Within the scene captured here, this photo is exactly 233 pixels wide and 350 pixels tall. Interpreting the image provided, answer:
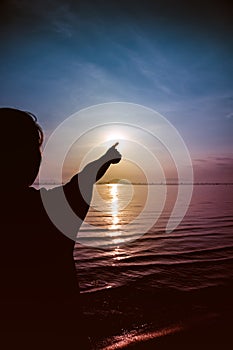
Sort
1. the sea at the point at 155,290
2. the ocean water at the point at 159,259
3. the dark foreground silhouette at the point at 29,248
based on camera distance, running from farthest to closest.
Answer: the ocean water at the point at 159,259, the sea at the point at 155,290, the dark foreground silhouette at the point at 29,248

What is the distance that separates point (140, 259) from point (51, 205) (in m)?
8.52

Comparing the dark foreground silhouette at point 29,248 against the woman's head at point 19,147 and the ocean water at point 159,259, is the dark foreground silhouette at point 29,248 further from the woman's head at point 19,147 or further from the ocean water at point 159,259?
the ocean water at point 159,259

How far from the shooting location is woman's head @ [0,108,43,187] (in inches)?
58.2

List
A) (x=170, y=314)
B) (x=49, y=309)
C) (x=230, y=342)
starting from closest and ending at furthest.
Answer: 1. (x=49, y=309)
2. (x=230, y=342)
3. (x=170, y=314)

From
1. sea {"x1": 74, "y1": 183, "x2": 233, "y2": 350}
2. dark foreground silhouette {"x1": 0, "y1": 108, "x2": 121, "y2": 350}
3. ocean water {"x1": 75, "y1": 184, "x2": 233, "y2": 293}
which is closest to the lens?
dark foreground silhouette {"x1": 0, "y1": 108, "x2": 121, "y2": 350}

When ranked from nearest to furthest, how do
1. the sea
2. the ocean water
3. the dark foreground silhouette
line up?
the dark foreground silhouette, the sea, the ocean water

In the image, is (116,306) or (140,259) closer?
(116,306)

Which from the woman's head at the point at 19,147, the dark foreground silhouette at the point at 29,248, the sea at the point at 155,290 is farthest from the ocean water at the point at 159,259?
the woman's head at the point at 19,147

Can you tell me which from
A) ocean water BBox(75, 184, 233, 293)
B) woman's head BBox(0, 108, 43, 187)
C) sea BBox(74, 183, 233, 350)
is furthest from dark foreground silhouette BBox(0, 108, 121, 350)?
ocean water BBox(75, 184, 233, 293)

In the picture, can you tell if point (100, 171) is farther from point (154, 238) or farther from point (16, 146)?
point (154, 238)

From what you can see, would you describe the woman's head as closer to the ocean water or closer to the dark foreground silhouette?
the dark foreground silhouette

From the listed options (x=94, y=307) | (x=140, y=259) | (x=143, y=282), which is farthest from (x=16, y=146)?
(x=140, y=259)

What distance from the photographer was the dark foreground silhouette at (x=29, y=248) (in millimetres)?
1416

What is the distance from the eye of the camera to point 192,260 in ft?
30.2
